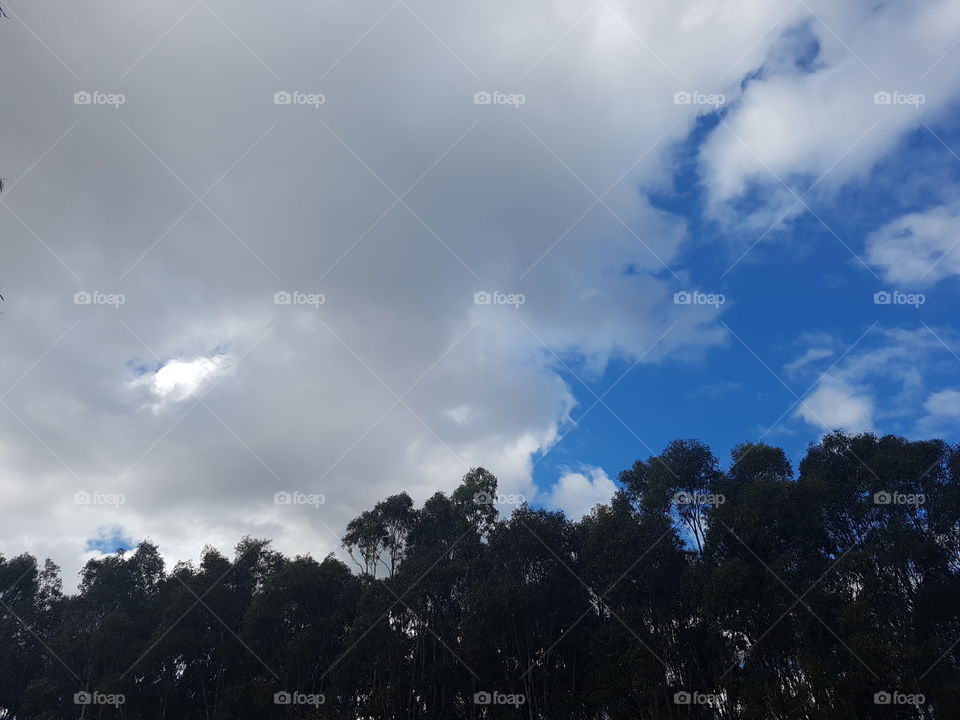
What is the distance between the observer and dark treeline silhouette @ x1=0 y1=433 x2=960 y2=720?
2706 centimetres

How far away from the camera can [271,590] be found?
1448 inches

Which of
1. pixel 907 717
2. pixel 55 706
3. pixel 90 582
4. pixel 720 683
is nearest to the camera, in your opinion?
pixel 907 717

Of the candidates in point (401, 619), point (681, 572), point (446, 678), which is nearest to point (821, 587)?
point (681, 572)

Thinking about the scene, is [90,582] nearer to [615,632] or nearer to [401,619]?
[401,619]

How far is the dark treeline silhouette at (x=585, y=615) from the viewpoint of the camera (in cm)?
2706

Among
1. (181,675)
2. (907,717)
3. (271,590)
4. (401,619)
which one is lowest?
(907,717)

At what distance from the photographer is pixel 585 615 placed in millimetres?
35469

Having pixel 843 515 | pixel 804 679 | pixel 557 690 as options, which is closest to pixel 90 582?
pixel 557 690

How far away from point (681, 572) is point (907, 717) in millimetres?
11087

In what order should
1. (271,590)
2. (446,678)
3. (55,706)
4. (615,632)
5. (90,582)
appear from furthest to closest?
(90,582), (55,706), (271,590), (446,678), (615,632)

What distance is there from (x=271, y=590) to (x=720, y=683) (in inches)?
1049

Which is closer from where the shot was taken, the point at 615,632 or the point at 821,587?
the point at 821,587

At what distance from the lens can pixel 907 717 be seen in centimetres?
2380

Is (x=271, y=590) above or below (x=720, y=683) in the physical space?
above
